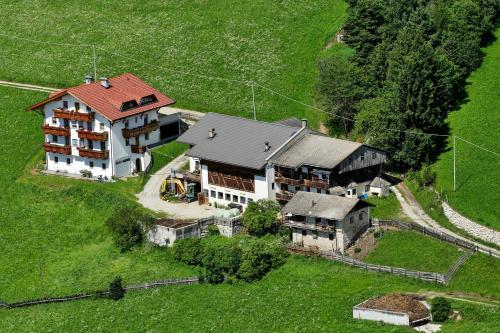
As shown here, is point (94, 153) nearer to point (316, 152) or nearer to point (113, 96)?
point (113, 96)

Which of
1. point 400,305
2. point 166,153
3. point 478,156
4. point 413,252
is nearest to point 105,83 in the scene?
point 166,153

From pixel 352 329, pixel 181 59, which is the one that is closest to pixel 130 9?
pixel 181 59

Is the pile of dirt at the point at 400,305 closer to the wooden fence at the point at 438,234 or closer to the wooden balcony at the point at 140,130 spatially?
the wooden fence at the point at 438,234

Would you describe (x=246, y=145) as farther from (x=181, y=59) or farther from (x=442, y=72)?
(x=181, y=59)

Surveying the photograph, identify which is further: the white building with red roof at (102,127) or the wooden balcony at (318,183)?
the white building with red roof at (102,127)

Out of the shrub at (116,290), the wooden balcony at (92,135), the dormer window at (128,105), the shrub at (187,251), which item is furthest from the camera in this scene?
the dormer window at (128,105)

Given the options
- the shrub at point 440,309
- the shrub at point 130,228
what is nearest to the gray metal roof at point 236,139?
the shrub at point 130,228
